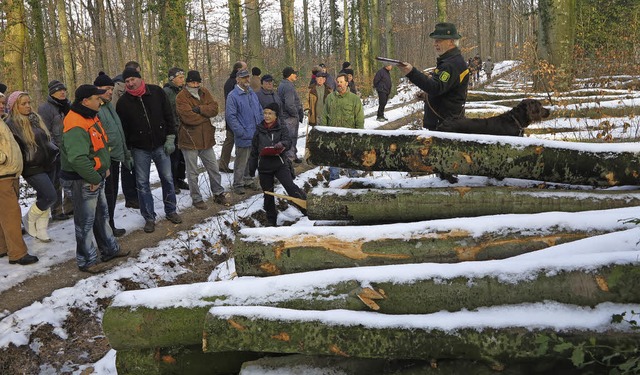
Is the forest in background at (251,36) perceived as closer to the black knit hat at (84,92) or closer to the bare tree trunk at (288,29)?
the bare tree trunk at (288,29)

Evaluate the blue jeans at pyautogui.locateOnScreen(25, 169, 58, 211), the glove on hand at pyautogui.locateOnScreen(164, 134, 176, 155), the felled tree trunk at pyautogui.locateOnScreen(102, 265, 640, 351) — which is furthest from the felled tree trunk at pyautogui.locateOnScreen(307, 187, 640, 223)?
the blue jeans at pyautogui.locateOnScreen(25, 169, 58, 211)

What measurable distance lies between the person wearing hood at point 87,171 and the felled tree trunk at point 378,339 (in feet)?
11.3

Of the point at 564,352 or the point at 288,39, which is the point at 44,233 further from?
the point at 288,39

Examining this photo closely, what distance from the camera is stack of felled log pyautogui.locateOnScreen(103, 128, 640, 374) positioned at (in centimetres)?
247

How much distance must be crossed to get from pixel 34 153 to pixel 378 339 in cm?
539

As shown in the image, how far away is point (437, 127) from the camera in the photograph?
5449mm

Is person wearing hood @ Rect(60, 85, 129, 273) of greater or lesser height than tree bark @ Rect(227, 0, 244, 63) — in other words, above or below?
below

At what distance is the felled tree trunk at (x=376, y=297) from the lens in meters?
2.51

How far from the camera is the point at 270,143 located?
23.5 ft

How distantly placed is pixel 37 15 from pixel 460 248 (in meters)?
14.6

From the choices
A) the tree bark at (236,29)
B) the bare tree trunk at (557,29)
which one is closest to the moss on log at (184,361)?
the bare tree trunk at (557,29)

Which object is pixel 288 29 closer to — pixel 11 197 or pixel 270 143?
pixel 270 143

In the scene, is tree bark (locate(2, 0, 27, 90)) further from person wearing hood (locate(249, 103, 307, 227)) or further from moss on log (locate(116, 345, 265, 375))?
moss on log (locate(116, 345, 265, 375))

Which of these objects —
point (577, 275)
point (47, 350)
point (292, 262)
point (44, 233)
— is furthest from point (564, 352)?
point (44, 233)
